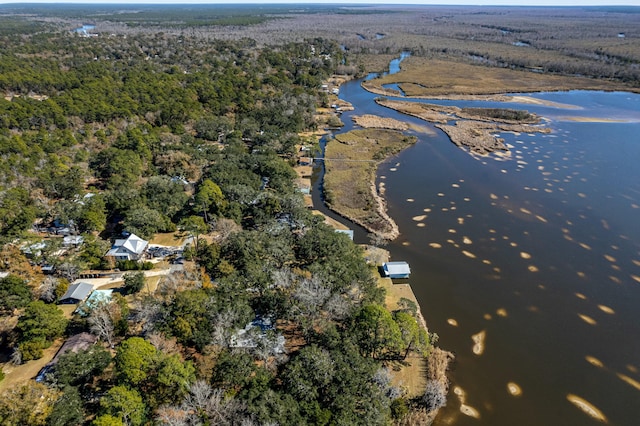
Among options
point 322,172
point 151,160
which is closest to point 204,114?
point 151,160

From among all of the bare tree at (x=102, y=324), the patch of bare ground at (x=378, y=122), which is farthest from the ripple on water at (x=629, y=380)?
the patch of bare ground at (x=378, y=122)

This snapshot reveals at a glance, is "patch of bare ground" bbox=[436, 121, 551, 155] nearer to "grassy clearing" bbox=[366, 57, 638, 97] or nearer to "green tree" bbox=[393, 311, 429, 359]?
"grassy clearing" bbox=[366, 57, 638, 97]

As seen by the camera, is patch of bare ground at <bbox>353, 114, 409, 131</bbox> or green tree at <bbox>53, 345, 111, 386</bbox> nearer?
green tree at <bbox>53, 345, 111, 386</bbox>

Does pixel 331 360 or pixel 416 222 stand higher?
pixel 331 360

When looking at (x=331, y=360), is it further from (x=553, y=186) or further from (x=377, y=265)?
(x=553, y=186)

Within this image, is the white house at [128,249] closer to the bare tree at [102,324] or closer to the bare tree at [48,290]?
the bare tree at [48,290]

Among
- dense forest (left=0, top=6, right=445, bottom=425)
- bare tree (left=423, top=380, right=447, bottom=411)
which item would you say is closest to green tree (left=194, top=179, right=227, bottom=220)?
dense forest (left=0, top=6, right=445, bottom=425)

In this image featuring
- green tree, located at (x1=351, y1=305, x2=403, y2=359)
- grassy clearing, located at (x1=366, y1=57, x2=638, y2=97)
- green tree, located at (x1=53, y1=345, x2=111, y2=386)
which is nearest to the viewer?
green tree, located at (x1=53, y1=345, x2=111, y2=386)
